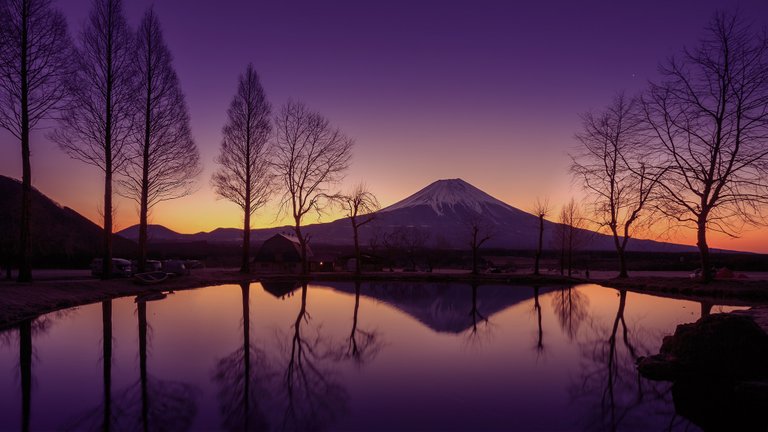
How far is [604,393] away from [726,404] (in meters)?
1.63

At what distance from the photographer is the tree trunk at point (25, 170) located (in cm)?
1872

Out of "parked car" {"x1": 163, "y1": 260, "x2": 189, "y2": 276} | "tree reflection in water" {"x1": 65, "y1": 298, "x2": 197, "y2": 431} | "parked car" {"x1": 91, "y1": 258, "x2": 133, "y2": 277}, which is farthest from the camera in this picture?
"parked car" {"x1": 163, "y1": 260, "x2": 189, "y2": 276}

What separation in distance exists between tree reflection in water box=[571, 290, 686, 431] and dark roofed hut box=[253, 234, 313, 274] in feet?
124

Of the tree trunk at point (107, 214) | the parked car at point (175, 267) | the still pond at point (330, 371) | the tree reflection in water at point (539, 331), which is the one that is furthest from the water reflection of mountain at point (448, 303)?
the parked car at point (175, 267)

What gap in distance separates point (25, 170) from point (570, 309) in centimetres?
2264

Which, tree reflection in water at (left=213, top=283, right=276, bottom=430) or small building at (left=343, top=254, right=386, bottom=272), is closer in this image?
tree reflection in water at (left=213, top=283, right=276, bottom=430)

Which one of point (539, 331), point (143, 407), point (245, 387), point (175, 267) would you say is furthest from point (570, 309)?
point (175, 267)

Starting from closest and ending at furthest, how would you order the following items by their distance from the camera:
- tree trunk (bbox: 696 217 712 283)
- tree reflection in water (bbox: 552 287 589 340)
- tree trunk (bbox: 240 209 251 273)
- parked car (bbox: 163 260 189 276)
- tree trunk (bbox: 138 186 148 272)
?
tree reflection in water (bbox: 552 287 589 340) → tree trunk (bbox: 696 217 712 283) → tree trunk (bbox: 138 186 148 272) → parked car (bbox: 163 260 189 276) → tree trunk (bbox: 240 209 251 273)

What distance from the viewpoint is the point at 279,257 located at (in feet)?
156

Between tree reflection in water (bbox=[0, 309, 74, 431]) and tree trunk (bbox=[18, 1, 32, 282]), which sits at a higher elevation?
tree trunk (bbox=[18, 1, 32, 282])

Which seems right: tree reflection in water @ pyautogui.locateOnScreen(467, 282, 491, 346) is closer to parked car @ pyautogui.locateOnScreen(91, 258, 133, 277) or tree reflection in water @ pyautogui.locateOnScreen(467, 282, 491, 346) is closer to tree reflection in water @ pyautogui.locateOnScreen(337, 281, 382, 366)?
tree reflection in water @ pyautogui.locateOnScreen(337, 281, 382, 366)

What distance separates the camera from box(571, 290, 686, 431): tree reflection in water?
6410 millimetres

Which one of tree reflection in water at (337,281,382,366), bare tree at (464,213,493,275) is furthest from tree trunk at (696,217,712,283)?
tree reflection in water at (337,281,382,366)

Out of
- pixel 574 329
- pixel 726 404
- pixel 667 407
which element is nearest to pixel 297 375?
pixel 667 407
